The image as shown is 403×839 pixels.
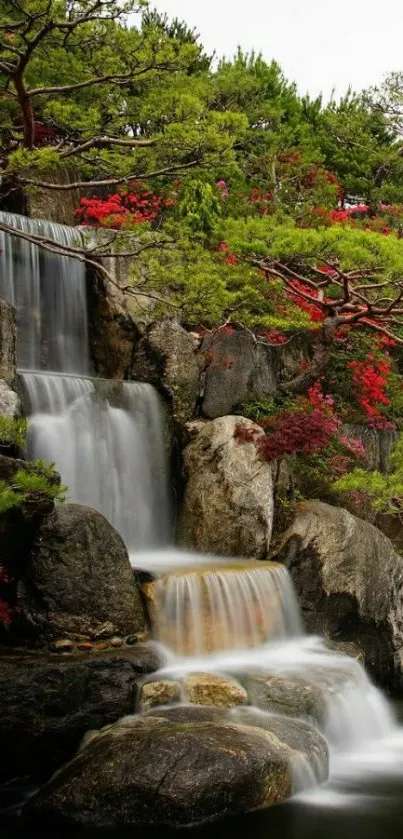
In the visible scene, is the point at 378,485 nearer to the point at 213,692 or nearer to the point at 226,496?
the point at 226,496

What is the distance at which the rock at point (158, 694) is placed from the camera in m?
7.60

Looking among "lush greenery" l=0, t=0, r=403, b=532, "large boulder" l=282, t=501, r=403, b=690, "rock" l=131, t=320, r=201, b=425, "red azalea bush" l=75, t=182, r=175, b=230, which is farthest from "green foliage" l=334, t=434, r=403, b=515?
"red azalea bush" l=75, t=182, r=175, b=230

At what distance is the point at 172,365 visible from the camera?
12805mm

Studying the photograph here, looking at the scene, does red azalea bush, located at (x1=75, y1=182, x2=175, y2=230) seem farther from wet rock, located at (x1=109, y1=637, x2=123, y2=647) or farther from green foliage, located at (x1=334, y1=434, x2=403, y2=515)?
wet rock, located at (x1=109, y1=637, x2=123, y2=647)

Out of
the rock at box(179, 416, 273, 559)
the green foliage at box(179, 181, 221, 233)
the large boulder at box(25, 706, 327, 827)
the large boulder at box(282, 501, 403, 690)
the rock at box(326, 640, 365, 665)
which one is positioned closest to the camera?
the large boulder at box(25, 706, 327, 827)

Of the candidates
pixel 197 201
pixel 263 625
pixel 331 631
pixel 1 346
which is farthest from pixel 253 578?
pixel 197 201

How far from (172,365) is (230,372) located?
1045 mm

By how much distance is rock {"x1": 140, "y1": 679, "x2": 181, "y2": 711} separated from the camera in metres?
7.60

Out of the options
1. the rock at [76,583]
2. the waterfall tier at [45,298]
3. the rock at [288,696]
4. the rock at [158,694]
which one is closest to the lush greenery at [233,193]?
the rock at [76,583]

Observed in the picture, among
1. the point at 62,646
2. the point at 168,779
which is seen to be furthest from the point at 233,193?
the point at 168,779

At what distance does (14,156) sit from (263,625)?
610 centimetres

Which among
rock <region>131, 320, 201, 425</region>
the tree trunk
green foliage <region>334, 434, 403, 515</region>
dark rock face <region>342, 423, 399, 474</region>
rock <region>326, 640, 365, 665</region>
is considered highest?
the tree trunk

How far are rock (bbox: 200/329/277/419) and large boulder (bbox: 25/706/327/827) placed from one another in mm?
6802

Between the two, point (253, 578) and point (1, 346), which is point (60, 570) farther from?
point (1, 346)
